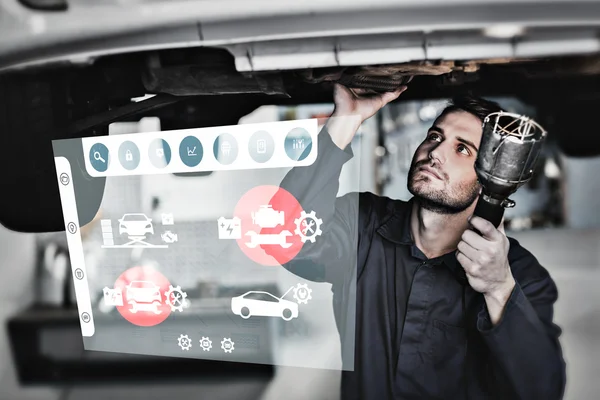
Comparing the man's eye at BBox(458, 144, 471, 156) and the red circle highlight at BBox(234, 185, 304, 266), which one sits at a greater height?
the man's eye at BBox(458, 144, 471, 156)

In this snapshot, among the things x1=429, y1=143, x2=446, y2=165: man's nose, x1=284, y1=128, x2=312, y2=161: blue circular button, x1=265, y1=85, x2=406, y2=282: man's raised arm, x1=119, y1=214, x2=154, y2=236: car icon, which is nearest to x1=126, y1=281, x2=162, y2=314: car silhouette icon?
x1=119, y1=214, x2=154, y2=236: car icon

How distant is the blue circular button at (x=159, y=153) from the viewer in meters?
1.22

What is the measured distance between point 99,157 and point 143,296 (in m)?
0.37

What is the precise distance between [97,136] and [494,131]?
0.94m

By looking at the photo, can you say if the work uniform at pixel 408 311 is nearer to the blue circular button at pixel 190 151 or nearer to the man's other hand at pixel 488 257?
the man's other hand at pixel 488 257

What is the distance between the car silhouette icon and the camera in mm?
1292

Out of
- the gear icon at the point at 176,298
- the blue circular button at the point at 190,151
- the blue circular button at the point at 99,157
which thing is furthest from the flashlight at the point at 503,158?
the blue circular button at the point at 99,157

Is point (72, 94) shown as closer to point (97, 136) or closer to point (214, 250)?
point (97, 136)

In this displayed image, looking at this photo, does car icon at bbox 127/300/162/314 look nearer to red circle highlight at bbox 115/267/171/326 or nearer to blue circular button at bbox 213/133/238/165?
red circle highlight at bbox 115/267/171/326

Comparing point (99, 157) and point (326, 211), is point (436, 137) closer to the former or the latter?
point (326, 211)

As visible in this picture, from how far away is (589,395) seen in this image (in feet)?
3.54

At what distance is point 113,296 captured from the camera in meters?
1.32

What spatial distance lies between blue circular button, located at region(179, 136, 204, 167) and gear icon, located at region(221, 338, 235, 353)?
0.44 m

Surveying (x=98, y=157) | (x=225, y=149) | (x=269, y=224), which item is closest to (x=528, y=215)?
(x=269, y=224)
